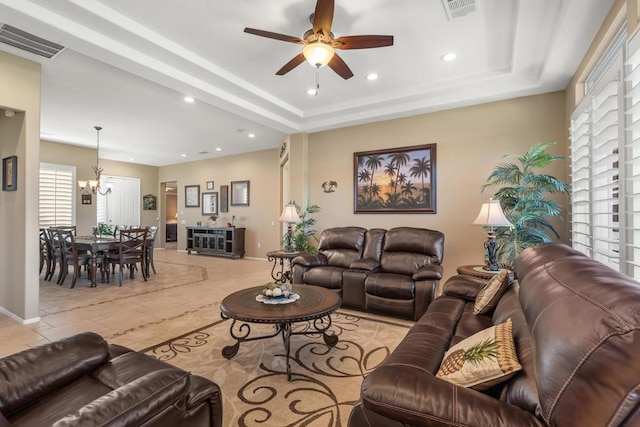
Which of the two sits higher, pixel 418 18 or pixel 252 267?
pixel 418 18

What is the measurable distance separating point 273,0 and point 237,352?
3025 millimetres

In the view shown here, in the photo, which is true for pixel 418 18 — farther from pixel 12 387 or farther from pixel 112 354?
pixel 12 387

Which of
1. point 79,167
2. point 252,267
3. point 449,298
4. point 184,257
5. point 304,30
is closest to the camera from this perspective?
point 449,298

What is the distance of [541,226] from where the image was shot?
3.75m

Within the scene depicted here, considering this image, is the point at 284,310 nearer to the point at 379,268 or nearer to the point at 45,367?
the point at 45,367

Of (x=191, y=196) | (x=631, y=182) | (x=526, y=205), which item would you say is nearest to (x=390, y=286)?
(x=526, y=205)

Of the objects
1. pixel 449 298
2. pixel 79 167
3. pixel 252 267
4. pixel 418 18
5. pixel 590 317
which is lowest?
pixel 252 267

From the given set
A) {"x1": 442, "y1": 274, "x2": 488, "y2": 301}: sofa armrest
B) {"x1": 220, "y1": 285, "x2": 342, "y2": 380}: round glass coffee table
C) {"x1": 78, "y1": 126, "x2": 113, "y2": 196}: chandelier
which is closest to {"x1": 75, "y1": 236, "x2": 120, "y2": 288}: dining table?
{"x1": 78, "y1": 126, "x2": 113, "y2": 196}: chandelier

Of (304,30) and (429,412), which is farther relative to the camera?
(304,30)

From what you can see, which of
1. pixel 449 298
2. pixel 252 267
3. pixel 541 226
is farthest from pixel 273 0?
pixel 252 267

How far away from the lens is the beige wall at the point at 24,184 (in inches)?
134

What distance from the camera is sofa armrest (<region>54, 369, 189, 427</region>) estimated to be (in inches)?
35.8

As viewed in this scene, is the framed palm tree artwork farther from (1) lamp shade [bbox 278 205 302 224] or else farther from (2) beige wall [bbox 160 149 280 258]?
(2) beige wall [bbox 160 149 280 258]

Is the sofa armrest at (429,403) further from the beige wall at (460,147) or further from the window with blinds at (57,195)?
the window with blinds at (57,195)
